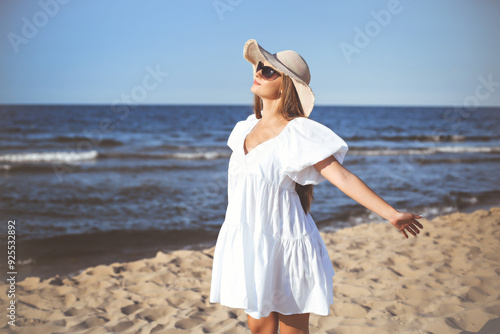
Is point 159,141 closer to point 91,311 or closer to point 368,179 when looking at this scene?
point 368,179

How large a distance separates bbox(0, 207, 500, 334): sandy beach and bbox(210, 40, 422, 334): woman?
1515mm

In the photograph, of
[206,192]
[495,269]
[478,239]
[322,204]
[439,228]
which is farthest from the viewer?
[206,192]

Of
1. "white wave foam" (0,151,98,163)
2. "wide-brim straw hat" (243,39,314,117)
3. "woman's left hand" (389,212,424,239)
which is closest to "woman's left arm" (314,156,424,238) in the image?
"woman's left hand" (389,212,424,239)

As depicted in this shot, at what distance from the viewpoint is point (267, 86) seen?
1.90 metres

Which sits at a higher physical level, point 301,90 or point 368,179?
point 301,90

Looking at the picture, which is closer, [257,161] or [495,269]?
[257,161]

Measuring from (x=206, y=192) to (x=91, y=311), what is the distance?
5.73 metres

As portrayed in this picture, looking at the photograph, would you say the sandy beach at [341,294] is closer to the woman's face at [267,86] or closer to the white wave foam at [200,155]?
the woman's face at [267,86]

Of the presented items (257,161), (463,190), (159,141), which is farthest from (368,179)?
(159,141)

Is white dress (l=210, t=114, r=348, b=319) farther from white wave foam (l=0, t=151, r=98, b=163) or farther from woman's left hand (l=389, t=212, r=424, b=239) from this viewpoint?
white wave foam (l=0, t=151, r=98, b=163)

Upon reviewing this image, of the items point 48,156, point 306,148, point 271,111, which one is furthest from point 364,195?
point 48,156

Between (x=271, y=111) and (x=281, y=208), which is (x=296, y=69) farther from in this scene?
(x=281, y=208)

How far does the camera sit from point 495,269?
163 inches

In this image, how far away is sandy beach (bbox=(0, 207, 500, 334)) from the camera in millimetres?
3221
